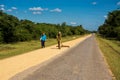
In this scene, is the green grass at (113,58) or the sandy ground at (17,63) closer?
the sandy ground at (17,63)

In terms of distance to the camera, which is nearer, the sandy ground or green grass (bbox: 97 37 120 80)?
the sandy ground

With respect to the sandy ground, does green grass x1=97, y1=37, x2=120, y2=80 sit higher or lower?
lower

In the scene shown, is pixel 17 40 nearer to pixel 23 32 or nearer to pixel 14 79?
pixel 23 32

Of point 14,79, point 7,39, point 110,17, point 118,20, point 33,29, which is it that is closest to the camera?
point 14,79

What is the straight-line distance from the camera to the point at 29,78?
10.5 m

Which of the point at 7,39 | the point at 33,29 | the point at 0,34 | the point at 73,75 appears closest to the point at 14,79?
the point at 73,75

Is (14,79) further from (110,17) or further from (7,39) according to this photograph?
(110,17)

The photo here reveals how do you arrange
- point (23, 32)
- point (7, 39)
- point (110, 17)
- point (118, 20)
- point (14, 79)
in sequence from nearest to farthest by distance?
1. point (14, 79)
2. point (7, 39)
3. point (23, 32)
4. point (118, 20)
5. point (110, 17)

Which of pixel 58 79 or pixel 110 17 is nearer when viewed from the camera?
pixel 58 79

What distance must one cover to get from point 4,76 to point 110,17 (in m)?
102

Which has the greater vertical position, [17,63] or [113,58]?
[17,63]

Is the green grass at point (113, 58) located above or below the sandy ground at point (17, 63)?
below

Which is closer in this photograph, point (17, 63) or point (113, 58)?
point (17, 63)

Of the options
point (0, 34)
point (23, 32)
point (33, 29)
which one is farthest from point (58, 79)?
point (33, 29)
